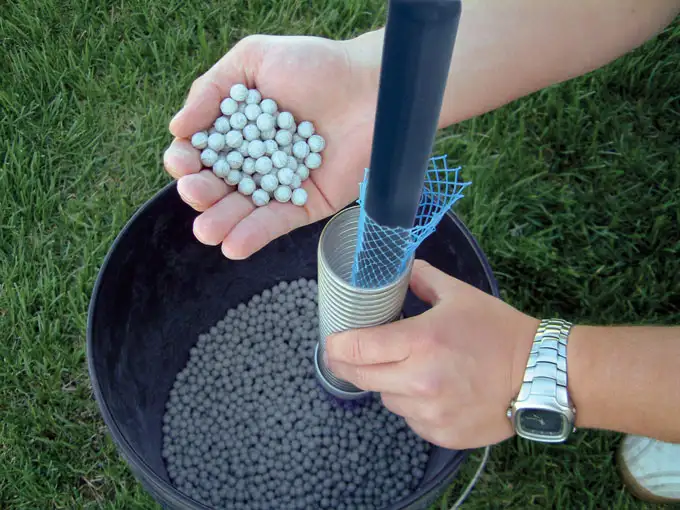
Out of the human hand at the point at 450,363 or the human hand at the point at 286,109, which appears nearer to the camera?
the human hand at the point at 450,363

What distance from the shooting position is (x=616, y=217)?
5.04 ft

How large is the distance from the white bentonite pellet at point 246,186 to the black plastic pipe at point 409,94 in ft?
1.29

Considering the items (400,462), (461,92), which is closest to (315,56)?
(461,92)

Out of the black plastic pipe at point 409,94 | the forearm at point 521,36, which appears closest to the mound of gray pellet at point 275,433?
the forearm at point 521,36

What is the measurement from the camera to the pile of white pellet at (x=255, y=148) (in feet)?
3.41

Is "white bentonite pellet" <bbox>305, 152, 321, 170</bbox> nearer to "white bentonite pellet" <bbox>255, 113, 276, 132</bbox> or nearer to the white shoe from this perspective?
"white bentonite pellet" <bbox>255, 113, 276, 132</bbox>

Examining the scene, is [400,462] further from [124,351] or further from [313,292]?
[124,351]

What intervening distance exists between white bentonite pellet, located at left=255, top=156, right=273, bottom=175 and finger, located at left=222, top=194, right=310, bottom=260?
0.05 m

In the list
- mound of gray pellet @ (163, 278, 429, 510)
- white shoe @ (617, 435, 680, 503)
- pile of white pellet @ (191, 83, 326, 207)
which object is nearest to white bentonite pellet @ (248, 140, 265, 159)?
pile of white pellet @ (191, 83, 326, 207)

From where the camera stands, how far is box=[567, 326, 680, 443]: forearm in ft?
2.88

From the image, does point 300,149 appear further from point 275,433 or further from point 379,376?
point 275,433

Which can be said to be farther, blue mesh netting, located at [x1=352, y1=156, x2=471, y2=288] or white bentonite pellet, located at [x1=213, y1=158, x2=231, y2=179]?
white bentonite pellet, located at [x1=213, y1=158, x2=231, y2=179]

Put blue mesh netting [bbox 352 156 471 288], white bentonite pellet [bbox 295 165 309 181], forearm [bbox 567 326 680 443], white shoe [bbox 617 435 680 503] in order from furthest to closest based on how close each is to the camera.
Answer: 1. white shoe [bbox 617 435 680 503]
2. white bentonite pellet [bbox 295 165 309 181]
3. forearm [bbox 567 326 680 443]
4. blue mesh netting [bbox 352 156 471 288]

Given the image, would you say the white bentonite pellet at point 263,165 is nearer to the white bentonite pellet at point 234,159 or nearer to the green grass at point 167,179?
the white bentonite pellet at point 234,159
